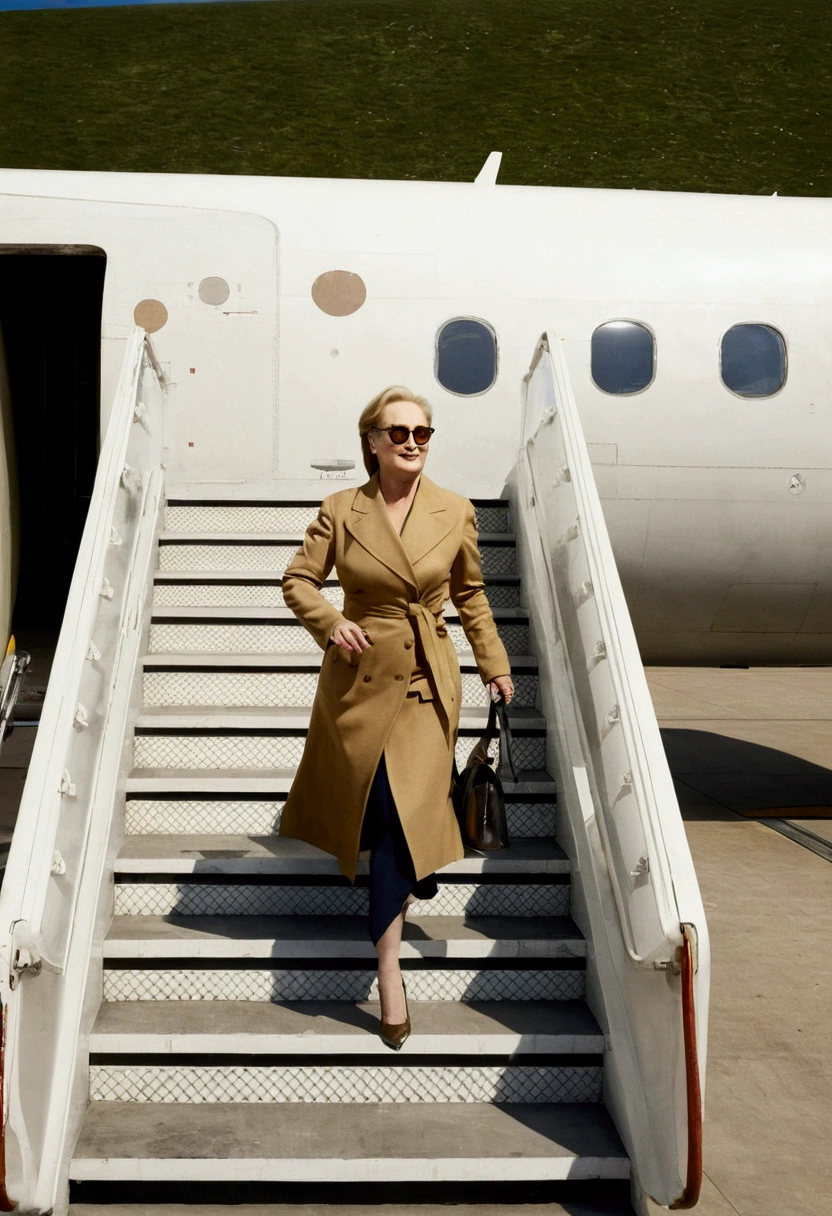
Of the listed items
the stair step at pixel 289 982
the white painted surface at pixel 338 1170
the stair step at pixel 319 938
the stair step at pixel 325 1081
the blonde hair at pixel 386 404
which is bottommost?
the white painted surface at pixel 338 1170

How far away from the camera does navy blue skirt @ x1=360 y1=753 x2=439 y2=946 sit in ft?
14.8

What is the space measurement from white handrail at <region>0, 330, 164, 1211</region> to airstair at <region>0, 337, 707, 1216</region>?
13 mm

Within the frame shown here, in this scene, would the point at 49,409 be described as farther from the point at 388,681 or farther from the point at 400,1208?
the point at 400,1208

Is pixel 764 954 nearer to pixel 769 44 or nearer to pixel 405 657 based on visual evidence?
pixel 405 657

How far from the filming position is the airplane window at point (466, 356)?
8250 mm

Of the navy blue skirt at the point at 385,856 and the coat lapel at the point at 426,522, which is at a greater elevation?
the coat lapel at the point at 426,522

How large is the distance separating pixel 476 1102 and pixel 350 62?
58443mm

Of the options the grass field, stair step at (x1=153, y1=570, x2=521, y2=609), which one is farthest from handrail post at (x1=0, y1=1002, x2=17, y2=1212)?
the grass field

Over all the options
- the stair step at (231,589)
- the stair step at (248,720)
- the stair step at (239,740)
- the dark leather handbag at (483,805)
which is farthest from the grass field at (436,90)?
the dark leather handbag at (483,805)

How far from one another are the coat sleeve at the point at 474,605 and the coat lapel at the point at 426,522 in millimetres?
100

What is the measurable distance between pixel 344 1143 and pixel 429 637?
1.76 m

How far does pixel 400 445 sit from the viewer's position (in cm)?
457

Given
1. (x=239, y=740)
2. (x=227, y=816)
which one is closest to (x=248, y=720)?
(x=239, y=740)

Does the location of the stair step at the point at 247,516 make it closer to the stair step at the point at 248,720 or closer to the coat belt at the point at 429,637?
the stair step at the point at 248,720
